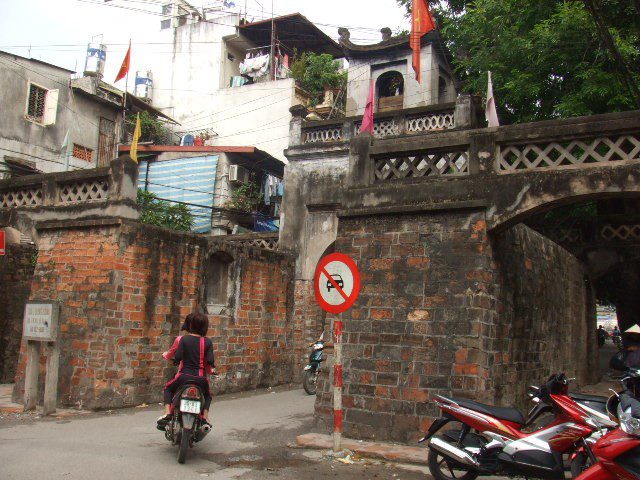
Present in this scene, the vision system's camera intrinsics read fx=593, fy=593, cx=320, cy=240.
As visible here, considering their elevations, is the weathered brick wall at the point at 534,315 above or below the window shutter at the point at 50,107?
below

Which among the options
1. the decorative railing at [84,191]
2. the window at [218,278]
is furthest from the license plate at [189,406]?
the window at [218,278]

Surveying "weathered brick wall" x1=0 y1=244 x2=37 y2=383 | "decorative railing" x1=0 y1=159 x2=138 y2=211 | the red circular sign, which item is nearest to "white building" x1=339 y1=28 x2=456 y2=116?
"weathered brick wall" x1=0 y1=244 x2=37 y2=383

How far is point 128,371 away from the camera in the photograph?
951cm

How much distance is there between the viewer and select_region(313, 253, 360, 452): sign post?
6.25m

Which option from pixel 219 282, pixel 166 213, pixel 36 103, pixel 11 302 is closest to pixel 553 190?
pixel 219 282

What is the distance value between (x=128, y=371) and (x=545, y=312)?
6728 millimetres

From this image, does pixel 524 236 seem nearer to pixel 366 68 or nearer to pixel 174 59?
pixel 366 68

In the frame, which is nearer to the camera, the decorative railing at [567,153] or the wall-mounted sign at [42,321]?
the decorative railing at [567,153]

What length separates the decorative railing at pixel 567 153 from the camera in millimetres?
6348

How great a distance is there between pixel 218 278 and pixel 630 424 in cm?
912

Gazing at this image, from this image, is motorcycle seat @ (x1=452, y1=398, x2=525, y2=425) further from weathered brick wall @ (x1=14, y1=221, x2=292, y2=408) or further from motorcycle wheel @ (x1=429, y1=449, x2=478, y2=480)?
weathered brick wall @ (x1=14, y1=221, x2=292, y2=408)

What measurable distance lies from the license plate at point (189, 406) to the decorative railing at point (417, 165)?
356cm

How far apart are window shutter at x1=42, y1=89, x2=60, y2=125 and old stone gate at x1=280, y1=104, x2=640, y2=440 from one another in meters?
16.3

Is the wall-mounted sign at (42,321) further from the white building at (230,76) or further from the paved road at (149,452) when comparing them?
the white building at (230,76)
